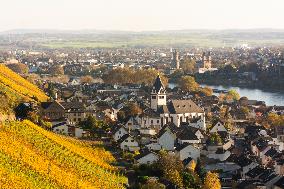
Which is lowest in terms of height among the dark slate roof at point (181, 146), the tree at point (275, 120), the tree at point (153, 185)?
the tree at point (275, 120)

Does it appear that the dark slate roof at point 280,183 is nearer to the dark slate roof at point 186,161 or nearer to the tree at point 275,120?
the dark slate roof at point 186,161

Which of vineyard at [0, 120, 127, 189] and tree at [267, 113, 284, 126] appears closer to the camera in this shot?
vineyard at [0, 120, 127, 189]

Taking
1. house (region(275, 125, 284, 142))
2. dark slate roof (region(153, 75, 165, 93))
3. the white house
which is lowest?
house (region(275, 125, 284, 142))

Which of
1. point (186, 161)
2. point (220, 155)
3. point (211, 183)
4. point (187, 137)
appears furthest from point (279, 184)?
point (187, 137)

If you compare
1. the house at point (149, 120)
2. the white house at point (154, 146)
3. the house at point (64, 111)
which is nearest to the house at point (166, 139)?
the white house at point (154, 146)

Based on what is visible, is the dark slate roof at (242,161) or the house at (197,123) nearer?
the dark slate roof at (242,161)

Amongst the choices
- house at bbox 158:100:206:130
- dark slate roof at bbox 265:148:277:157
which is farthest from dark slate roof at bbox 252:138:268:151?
house at bbox 158:100:206:130

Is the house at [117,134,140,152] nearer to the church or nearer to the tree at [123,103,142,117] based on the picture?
the church

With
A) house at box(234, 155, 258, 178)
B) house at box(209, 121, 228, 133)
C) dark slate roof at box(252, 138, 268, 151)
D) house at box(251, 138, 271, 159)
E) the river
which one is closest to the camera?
house at box(234, 155, 258, 178)
